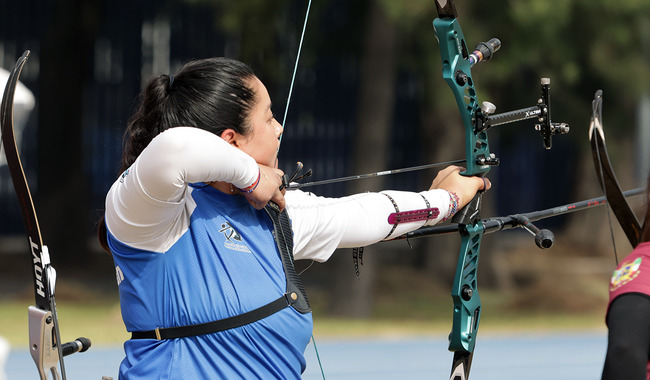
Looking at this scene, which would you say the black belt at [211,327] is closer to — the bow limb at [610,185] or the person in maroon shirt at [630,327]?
the person in maroon shirt at [630,327]

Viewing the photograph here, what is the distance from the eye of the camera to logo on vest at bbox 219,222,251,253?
2.08 metres

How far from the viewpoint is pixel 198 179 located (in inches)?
76.0

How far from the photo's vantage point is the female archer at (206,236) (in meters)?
1.94

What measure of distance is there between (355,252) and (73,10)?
31.9 ft

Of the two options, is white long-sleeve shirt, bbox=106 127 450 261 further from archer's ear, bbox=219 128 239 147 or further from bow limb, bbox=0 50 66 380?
bow limb, bbox=0 50 66 380

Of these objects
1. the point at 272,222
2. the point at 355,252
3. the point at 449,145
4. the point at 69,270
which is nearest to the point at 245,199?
the point at 272,222

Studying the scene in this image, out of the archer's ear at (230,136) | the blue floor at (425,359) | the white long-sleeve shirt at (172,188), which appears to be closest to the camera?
the white long-sleeve shirt at (172,188)

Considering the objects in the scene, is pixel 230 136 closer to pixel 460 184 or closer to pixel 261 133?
pixel 261 133

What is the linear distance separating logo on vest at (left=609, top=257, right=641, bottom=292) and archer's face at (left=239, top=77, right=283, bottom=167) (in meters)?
0.84

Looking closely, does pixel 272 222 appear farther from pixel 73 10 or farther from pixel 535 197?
pixel 535 197

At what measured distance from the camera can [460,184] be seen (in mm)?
2631

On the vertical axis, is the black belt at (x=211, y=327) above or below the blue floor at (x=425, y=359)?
below

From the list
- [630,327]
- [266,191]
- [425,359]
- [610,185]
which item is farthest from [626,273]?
[425,359]

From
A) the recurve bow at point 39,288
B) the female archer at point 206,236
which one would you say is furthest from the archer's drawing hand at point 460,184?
the recurve bow at point 39,288
